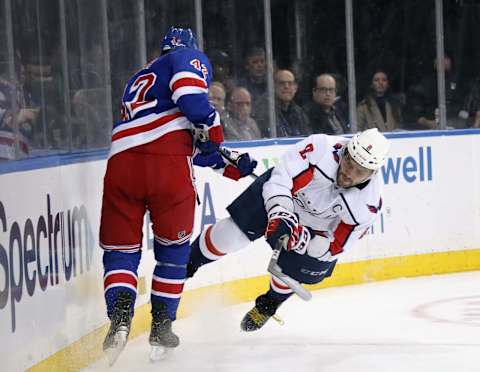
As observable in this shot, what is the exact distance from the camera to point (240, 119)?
7383 millimetres

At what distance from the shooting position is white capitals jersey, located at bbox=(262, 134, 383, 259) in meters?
5.29

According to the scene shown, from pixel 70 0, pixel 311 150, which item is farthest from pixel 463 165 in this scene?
pixel 70 0

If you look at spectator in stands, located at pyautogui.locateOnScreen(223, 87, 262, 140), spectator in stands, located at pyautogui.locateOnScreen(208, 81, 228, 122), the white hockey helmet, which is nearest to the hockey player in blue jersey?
the white hockey helmet

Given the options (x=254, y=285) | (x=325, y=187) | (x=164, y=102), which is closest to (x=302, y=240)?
(x=325, y=187)

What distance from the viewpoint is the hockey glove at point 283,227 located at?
5.08m

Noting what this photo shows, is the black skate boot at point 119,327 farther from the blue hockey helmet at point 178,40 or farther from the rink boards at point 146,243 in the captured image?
the blue hockey helmet at point 178,40

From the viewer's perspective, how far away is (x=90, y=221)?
17.4 ft

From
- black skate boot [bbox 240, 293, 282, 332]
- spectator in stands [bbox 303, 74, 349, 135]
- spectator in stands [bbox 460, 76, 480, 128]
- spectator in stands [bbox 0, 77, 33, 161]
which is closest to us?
spectator in stands [bbox 0, 77, 33, 161]

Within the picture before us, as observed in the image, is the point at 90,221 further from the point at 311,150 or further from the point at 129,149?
the point at 311,150

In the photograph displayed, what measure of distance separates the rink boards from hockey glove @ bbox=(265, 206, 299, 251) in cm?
76

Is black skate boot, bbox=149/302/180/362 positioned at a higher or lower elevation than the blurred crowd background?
lower

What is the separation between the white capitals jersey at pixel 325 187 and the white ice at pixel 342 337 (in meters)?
0.53

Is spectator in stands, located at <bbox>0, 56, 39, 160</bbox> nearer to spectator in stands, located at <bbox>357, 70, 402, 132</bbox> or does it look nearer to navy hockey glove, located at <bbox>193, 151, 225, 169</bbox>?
navy hockey glove, located at <bbox>193, 151, 225, 169</bbox>

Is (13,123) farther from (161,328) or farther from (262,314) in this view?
(262,314)
